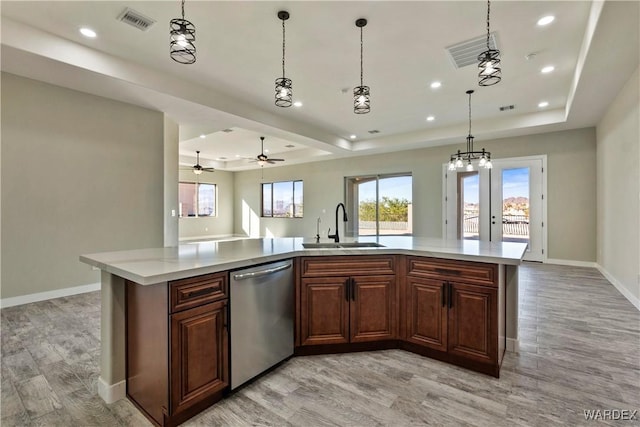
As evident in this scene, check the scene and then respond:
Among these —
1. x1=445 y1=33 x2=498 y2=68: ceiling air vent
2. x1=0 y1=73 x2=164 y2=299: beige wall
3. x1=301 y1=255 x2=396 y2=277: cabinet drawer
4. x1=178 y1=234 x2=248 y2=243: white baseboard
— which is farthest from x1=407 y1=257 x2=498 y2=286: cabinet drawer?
x1=178 y1=234 x2=248 y2=243: white baseboard

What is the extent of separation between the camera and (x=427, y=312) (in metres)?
2.40

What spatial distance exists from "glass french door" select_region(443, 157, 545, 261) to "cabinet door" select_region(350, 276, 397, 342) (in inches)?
218

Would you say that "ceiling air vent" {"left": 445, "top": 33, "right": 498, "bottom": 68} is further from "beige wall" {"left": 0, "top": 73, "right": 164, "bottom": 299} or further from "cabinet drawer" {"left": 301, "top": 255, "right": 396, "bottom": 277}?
"beige wall" {"left": 0, "top": 73, "right": 164, "bottom": 299}

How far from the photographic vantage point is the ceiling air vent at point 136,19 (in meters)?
2.88

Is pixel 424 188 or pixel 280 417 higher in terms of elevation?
pixel 424 188

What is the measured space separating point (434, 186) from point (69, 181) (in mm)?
7498

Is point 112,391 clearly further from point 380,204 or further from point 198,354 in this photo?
point 380,204

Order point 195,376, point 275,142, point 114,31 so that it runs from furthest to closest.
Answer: point 275,142 < point 114,31 < point 195,376

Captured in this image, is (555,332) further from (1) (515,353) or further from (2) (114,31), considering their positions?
(2) (114,31)

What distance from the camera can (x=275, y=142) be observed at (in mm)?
8406

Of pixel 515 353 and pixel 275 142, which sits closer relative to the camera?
pixel 515 353

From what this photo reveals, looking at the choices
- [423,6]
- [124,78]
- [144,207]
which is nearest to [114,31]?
[124,78]

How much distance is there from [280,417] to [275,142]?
7.50 meters

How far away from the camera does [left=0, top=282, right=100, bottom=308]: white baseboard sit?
147 inches
